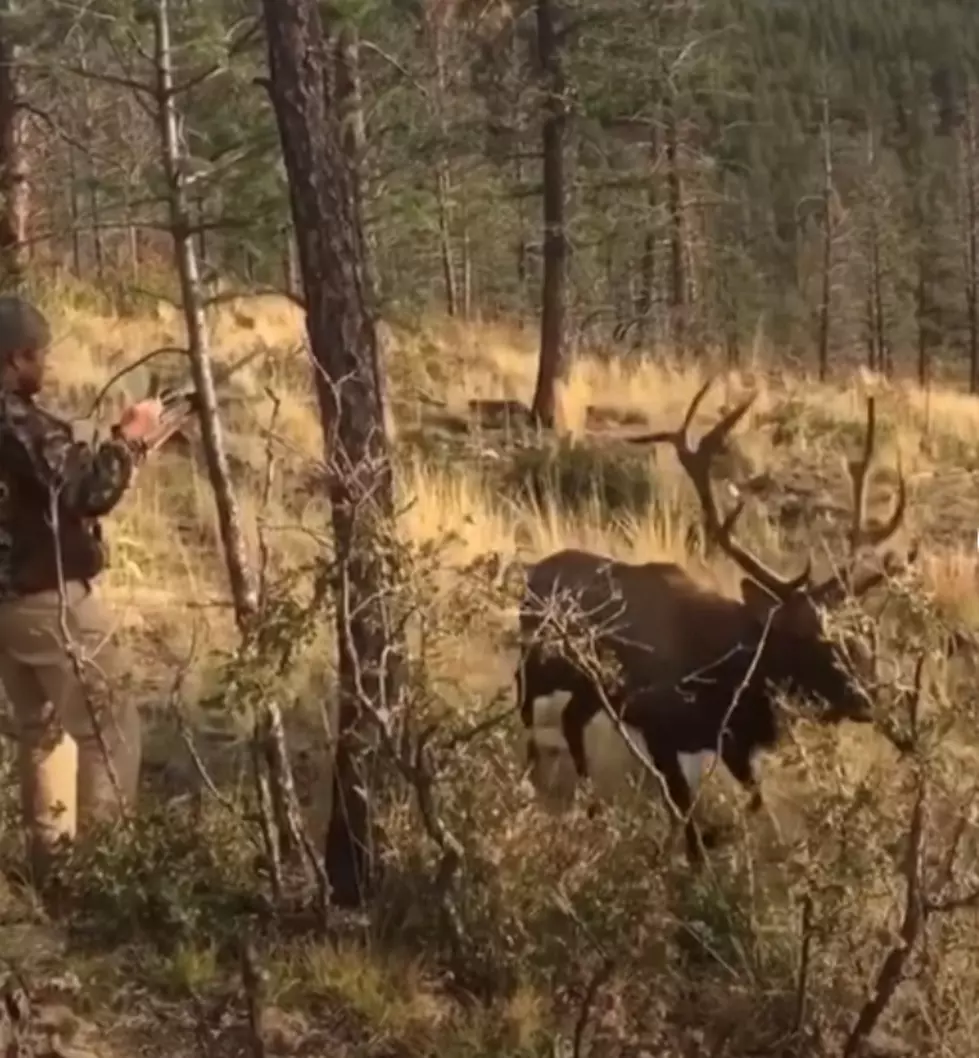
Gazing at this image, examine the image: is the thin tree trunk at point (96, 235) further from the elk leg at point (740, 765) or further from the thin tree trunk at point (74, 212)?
the elk leg at point (740, 765)

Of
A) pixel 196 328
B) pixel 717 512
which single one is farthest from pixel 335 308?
pixel 717 512

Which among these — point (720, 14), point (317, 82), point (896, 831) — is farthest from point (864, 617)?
point (720, 14)

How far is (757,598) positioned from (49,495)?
5.85ft

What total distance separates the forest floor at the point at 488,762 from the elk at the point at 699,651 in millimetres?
154

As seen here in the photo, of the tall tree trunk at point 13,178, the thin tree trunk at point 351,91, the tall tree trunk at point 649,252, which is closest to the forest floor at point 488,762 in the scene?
the tall tree trunk at point 649,252

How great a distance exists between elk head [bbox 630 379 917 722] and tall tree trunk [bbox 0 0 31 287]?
3230mm

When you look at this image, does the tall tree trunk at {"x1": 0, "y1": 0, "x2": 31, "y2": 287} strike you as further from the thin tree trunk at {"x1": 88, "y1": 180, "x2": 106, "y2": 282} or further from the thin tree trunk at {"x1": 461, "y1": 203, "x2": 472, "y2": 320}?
the thin tree trunk at {"x1": 461, "y1": 203, "x2": 472, "y2": 320}

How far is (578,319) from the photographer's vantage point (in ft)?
21.2

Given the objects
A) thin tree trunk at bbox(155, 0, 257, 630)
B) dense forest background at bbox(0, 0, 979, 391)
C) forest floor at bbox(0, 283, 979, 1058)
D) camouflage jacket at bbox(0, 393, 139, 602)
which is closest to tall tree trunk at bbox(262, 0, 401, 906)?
forest floor at bbox(0, 283, 979, 1058)

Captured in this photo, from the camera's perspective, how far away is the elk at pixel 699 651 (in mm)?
4418

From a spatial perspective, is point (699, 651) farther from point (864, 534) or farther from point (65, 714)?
point (65, 714)

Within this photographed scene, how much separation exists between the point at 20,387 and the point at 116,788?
3.31ft

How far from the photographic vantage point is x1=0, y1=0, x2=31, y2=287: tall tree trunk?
7.09 m

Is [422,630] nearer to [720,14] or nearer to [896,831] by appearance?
[896,831]
